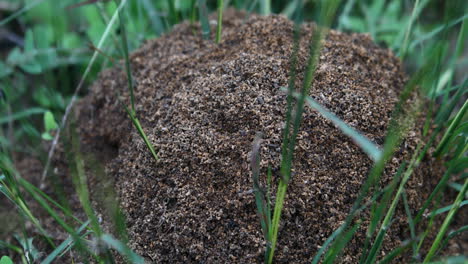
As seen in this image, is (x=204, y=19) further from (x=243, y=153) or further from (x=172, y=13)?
(x=243, y=153)

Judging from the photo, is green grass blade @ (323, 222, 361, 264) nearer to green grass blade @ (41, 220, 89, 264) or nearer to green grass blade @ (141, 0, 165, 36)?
green grass blade @ (41, 220, 89, 264)

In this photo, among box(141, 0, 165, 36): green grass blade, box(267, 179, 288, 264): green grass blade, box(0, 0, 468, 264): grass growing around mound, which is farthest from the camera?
box(141, 0, 165, 36): green grass blade

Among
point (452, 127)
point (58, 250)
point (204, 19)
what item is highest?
point (204, 19)

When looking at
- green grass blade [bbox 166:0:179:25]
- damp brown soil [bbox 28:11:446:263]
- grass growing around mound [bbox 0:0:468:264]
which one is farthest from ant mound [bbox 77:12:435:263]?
green grass blade [bbox 166:0:179:25]

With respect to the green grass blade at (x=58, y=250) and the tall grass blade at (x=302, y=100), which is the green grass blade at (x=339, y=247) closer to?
the tall grass blade at (x=302, y=100)

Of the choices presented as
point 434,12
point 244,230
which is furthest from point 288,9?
point 244,230

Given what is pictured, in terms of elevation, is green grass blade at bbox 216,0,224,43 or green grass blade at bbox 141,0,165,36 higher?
green grass blade at bbox 216,0,224,43

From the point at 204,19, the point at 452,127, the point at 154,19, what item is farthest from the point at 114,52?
the point at 452,127

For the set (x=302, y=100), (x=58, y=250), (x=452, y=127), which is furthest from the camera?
(x=452, y=127)

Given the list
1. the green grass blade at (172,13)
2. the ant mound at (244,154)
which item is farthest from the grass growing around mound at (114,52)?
the ant mound at (244,154)
